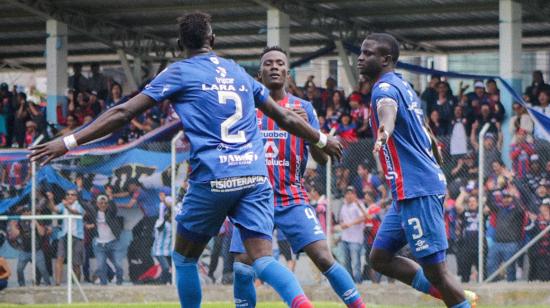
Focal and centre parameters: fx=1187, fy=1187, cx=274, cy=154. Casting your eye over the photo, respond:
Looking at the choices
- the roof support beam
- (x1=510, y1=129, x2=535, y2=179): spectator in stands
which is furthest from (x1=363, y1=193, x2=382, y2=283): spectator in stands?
the roof support beam

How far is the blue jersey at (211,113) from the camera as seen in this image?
833 cm

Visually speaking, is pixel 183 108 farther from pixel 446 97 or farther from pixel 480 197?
pixel 446 97

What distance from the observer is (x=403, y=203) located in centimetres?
921

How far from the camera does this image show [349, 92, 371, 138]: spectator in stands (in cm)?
2078

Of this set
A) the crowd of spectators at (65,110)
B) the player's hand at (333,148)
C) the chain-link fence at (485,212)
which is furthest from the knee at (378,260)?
the crowd of spectators at (65,110)

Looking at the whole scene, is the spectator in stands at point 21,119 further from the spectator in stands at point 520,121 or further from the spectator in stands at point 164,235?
the spectator in stands at point 520,121

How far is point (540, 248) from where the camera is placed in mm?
16781

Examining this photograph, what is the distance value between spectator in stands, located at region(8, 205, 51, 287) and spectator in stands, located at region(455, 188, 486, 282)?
259 inches

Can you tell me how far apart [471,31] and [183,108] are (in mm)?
25170

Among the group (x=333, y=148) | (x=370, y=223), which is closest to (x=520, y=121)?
(x=370, y=223)

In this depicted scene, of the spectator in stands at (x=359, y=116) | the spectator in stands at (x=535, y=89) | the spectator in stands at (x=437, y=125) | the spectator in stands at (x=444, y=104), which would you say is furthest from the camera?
the spectator in stands at (x=535, y=89)

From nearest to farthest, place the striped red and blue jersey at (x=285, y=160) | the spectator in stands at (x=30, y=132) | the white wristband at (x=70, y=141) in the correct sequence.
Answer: the white wristband at (x=70, y=141) < the striped red and blue jersey at (x=285, y=160) < the spectator in stands at (x=30, y=132)

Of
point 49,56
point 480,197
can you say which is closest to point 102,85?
point 49,56

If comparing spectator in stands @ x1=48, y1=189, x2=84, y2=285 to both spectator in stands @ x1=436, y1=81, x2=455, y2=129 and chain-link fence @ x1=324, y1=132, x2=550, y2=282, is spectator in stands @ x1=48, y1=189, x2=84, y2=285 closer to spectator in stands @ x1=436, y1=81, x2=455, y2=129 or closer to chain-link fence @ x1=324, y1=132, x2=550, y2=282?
chain-link fence @ x1=324, y1=132, x2=550, y2=282
